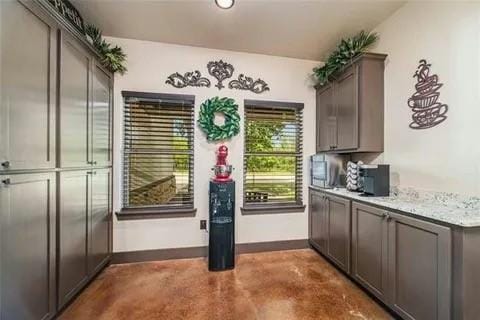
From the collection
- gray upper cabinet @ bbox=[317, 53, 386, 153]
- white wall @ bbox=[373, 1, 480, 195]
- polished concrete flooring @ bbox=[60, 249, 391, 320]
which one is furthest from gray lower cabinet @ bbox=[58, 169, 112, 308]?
white wall @ bbox=[373, 1, 480, 195]

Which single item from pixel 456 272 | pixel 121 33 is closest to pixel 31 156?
pixel 121 33

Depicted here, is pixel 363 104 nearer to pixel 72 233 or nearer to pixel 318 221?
pixel 318 221

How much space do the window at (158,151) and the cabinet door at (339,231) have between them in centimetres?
172

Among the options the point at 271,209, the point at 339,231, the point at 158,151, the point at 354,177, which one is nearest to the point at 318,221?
the point at 339,231

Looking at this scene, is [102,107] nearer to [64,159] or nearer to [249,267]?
[64,159]

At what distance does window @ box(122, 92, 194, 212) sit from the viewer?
9.88ft

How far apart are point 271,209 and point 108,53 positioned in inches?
106

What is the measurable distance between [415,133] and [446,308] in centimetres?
147

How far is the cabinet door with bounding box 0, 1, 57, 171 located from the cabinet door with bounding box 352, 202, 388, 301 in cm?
257

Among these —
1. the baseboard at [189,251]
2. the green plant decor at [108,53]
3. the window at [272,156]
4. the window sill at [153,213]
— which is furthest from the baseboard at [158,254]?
the green plant decor at [108,53]

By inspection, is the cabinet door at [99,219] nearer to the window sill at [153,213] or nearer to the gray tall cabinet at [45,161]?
the gray tall cabinet at [45,161]

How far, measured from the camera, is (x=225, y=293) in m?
2.30

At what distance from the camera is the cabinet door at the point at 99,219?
7.82 feet

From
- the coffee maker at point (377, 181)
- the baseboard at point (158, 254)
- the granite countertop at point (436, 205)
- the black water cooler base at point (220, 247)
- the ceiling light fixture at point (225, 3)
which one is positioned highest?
the ceiling light fixture at point (225, 3)
